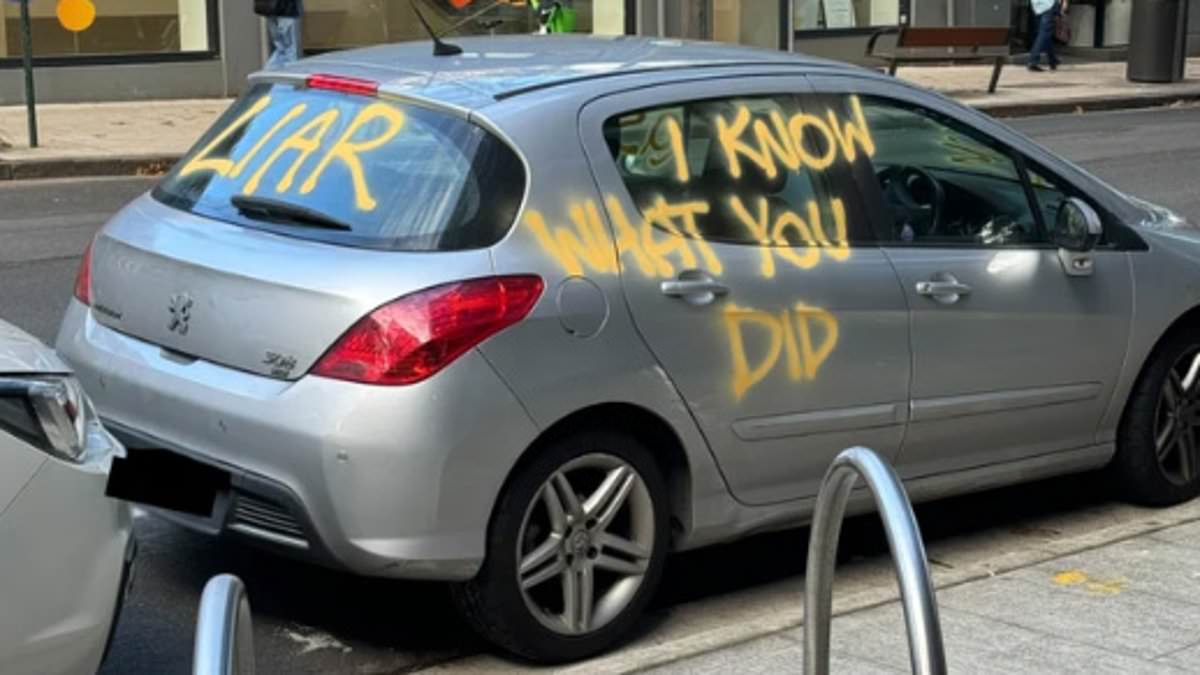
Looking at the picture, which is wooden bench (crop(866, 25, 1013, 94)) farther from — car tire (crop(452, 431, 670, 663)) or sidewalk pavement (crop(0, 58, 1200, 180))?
car tire (crop(452, 431, 670, 663))

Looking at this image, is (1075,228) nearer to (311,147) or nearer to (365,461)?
(311,147)

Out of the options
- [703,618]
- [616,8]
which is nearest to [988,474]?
[703,618]

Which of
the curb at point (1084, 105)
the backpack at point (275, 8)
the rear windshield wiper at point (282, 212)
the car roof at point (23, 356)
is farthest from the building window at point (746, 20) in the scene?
the car roof at point (23, 356)

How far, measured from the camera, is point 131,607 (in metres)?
5.43

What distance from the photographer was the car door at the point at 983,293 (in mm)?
5719

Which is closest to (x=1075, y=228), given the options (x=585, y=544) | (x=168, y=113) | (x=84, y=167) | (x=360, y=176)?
(x=585, y=544)

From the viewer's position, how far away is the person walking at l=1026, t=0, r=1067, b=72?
84.8ft

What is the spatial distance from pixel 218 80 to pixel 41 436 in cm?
1716

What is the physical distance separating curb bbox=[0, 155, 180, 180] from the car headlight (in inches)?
453

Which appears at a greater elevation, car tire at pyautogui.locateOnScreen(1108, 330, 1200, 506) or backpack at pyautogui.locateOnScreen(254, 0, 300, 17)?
backpack at pyautogui.locateOnScreen(254, 0, 300, 17)

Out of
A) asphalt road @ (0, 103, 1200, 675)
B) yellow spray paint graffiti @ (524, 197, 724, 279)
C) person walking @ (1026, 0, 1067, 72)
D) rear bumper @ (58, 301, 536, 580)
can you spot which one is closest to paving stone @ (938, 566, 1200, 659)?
asphalt road @ (0, 103, 1200, 675)

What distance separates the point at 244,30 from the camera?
67.3 ft

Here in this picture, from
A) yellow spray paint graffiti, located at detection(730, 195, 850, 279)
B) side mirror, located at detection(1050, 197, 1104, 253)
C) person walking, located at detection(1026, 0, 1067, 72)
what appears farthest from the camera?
person walking, located at detection(1026, 0, 1067, 72)

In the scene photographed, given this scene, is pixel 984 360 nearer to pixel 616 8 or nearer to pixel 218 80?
pixel 218 80
